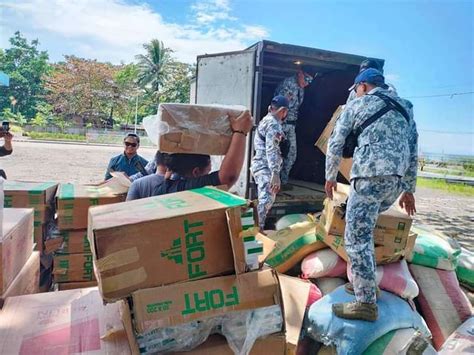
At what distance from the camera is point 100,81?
33406 millimetres

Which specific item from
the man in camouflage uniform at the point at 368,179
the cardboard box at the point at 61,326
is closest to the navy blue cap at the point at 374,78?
the man in camouflage uniform at the point at 368,179

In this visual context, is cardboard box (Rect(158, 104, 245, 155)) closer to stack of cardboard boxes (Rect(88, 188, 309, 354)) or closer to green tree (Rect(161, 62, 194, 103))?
stack of cardboard boxes (Rect(88, 188, 309, 354))

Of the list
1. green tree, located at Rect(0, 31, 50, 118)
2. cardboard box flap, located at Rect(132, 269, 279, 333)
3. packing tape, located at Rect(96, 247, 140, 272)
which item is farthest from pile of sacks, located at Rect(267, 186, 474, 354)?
green tree, located at Rect(0, 31, 50, 118)

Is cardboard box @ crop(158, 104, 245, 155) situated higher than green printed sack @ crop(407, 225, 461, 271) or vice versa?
cardboard box @ crop(158, 104, 245, 155)

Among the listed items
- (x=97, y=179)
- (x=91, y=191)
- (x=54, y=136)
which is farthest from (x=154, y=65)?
(x=91, y=191)

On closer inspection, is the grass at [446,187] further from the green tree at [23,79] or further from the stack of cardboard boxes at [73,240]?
the green tree at [23,79]

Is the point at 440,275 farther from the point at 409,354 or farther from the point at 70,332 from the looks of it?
the point at 70,332

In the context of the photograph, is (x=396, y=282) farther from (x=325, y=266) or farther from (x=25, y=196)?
(x=25, y=196)

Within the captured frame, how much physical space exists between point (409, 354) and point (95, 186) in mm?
2782

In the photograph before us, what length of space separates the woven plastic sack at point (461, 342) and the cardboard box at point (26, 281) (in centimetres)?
238

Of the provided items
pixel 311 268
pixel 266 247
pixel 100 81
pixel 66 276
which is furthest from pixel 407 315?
pixel 100 81

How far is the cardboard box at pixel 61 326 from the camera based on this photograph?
4.28ft

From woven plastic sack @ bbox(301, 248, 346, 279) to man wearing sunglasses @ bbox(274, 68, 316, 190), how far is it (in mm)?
2377

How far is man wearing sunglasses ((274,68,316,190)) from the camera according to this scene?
5102 millimetres
